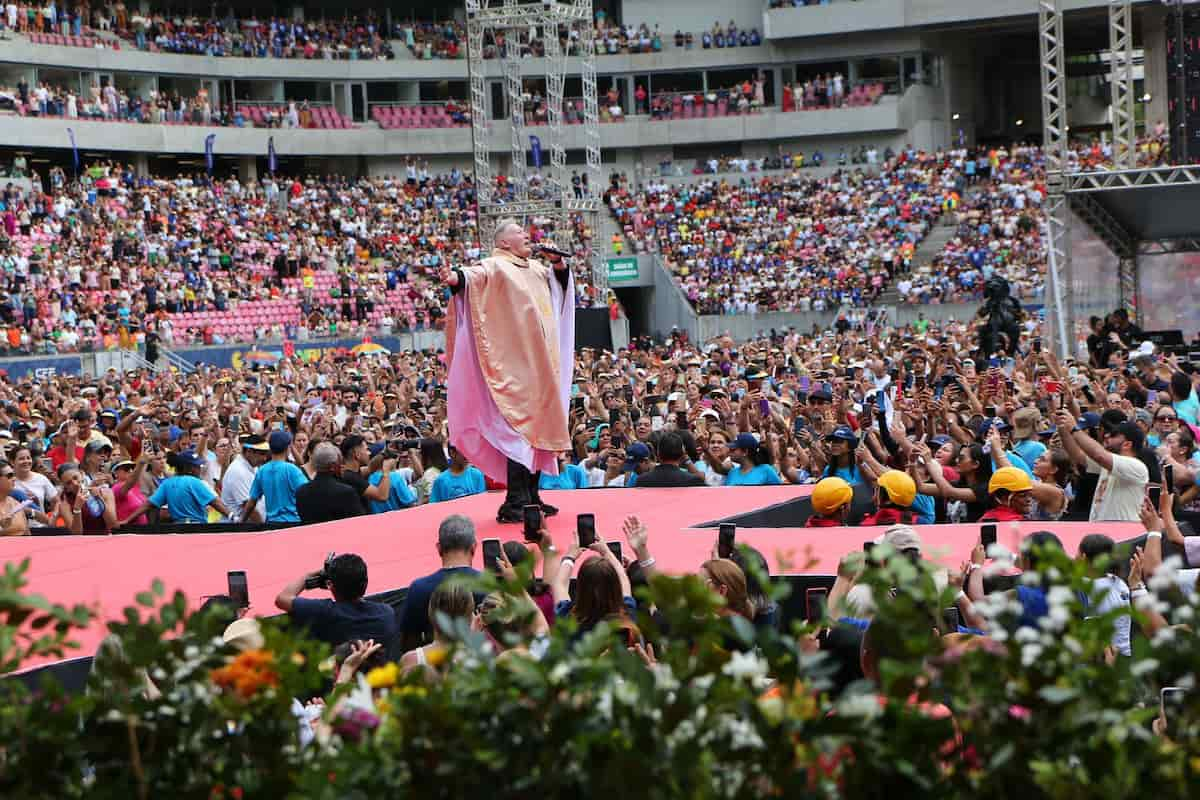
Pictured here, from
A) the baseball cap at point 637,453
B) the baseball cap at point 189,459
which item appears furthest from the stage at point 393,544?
the baseball cap at point 189,459

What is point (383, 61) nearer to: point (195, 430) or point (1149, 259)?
point (1149, 259)

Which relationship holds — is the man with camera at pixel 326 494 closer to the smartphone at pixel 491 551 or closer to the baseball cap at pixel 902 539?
the smartphone at pixel 491 551

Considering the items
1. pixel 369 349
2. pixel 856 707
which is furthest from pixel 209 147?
pixel 856 707

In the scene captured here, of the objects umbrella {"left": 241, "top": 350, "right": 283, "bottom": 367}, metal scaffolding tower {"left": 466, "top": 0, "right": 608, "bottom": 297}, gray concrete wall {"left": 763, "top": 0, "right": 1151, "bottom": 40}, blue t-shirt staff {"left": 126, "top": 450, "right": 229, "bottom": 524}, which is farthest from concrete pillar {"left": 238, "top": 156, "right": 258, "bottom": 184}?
blue t-shirt staff {"left": 126, "top": 450, "right": 229, "bottom": 524}

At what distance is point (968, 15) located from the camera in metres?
46.5

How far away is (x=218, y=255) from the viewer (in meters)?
37.6

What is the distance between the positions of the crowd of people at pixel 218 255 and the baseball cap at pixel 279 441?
20.3m

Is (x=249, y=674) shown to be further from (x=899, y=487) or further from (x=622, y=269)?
(x=622, y=269)

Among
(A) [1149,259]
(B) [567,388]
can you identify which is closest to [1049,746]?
(B) [567,388]

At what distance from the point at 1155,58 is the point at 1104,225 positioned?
24934 mm

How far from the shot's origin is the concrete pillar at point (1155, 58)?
45031 mm

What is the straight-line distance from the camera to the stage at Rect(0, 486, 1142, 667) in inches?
290

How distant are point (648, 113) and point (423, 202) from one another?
9673mm

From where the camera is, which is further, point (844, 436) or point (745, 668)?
point (844, 436)
